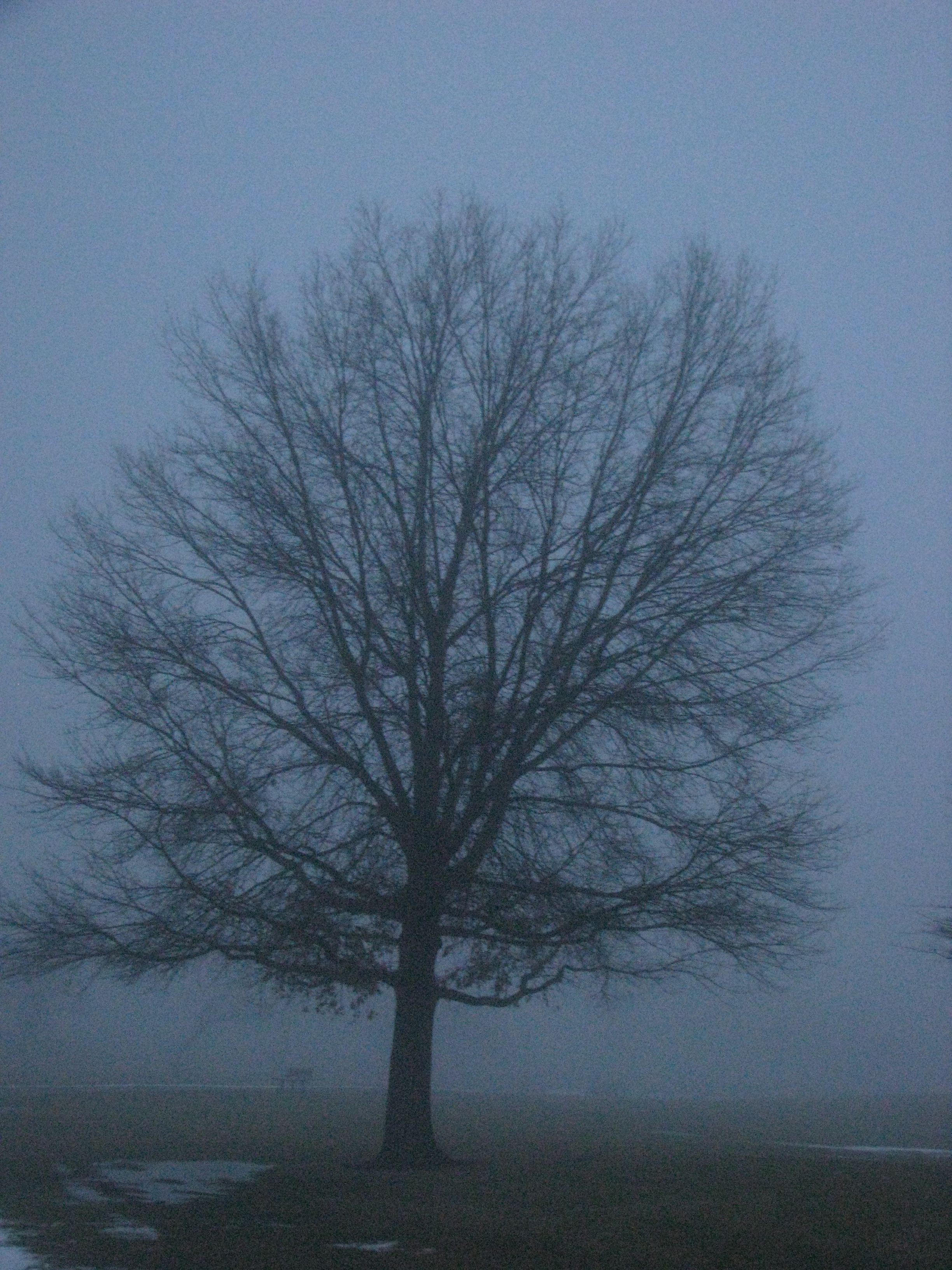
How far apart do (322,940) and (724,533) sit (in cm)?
632

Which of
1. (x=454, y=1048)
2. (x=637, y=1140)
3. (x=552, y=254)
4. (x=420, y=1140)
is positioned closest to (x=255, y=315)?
(x=552, y=254)

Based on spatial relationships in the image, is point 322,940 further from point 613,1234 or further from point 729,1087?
point 729,1087

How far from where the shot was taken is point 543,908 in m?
13.4

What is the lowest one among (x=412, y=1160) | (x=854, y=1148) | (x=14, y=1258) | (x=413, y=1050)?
(x=14, y=1258)

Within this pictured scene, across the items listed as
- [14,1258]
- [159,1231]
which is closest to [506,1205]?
[159,1231]

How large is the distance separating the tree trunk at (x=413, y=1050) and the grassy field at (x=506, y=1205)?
0.63m

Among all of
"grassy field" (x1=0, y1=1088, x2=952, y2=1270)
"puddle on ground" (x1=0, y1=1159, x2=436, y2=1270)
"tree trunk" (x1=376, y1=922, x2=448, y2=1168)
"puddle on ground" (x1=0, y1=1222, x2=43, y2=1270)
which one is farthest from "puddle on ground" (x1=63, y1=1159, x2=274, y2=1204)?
"puddle on ground" (x1=0, y1=1222, x2=43, y2=1270)

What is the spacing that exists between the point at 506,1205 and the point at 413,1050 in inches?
140

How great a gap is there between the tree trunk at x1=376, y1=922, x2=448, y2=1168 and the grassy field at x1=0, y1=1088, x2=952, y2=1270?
0.63 m

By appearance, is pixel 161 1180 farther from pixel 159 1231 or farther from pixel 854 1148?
pixel 854 1148

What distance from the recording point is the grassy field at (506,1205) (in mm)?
8375

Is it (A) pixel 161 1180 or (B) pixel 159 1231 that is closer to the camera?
(B) pixel 159 1231

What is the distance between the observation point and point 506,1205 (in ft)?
34.4

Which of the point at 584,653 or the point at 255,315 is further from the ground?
the point at 255,315
